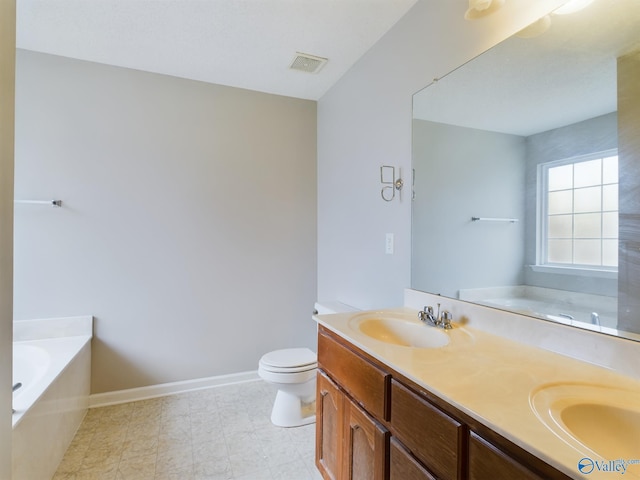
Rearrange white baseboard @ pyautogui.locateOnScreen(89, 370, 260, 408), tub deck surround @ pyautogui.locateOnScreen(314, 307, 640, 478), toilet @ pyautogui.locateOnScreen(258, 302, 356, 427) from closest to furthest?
tub deck surround @ pyautogui.locateOnScreen(314, 307, 640, 478)
toilet @ pyautogui.locateOnScreen(258, 302, 356, 427)
white baseboard @ pyautogui.locateOnScreen(89, 370, 260, 408)

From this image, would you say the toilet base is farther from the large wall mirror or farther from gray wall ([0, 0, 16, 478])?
gray wall ([0, 0, 16, 478])

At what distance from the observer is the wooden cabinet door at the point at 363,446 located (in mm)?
1038

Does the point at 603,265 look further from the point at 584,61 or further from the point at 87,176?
the point at 87,176

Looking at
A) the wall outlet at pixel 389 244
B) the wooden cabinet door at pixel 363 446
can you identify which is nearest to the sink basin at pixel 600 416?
the wooden cabinet door at pixel 363 446

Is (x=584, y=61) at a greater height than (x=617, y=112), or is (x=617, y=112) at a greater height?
(x=584, y=61)

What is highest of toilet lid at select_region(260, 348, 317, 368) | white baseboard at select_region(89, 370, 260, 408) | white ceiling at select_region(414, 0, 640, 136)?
white ceiling at select_region(414, 0, 640, 136)

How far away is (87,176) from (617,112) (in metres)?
2.93

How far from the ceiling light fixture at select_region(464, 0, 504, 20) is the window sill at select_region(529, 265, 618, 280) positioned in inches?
40.2

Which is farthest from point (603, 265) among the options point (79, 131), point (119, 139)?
point (79, 131)

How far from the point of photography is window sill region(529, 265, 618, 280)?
0.97m

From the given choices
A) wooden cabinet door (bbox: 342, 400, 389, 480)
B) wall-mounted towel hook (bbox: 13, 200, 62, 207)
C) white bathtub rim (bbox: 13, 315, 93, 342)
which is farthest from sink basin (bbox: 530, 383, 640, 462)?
wall-mounted towel hook (bbox: 13, 200, 62, 207)

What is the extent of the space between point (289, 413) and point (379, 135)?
192 centimetres

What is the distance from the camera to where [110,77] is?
2.37m

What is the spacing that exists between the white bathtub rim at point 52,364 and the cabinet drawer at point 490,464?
1664 mm
